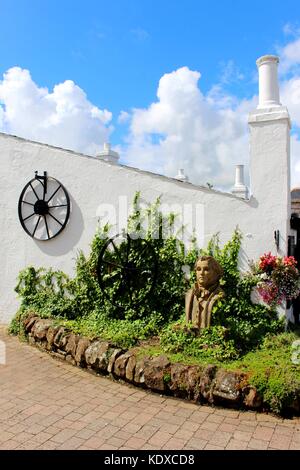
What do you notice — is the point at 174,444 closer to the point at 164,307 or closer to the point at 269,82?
the point at 164,307

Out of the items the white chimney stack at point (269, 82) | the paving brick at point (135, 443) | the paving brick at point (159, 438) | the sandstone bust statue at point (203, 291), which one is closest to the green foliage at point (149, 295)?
the sandstone bust statue at point (203, 291)

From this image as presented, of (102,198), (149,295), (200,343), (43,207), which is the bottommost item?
(200,343)

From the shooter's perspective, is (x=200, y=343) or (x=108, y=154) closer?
(x=200, y=343)

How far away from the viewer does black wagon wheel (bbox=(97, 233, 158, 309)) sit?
7.73m

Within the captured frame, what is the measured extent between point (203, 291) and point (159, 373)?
5.48 feet

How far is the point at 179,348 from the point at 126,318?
5.78 ft

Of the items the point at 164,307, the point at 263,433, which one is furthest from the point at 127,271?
the point at 263,433

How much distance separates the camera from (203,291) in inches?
260

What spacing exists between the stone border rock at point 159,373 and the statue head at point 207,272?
1487mm

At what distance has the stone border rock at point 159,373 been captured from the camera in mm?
4984

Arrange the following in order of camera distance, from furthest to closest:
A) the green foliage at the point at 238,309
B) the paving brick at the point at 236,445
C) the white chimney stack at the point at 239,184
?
the white chimney stack at the point at 239,184 → the green foliage at the point at 238,309 → the paving brick at the point at 236,445

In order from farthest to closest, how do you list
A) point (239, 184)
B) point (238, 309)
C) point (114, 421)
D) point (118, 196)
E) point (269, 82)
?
point (239, 184) → point (118, 196) → point (269, 82) → point (238, 309) → point (114, 421)

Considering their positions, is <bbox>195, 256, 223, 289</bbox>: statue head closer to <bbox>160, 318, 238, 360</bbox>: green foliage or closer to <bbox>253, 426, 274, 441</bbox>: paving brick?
<bbox>160, 318, 238, 360</bbox>: green foliage

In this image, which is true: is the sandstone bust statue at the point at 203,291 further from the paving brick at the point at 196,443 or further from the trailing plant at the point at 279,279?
the paving brick at the point at 196,443
